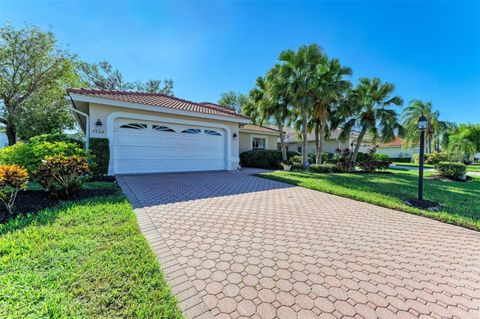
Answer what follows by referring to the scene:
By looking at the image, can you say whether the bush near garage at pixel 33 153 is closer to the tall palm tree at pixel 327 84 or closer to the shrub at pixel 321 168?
the shrub at pixel 321 168

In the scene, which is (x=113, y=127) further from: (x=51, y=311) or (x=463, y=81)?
(x=463, y=81)

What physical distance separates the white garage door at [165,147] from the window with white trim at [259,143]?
6.89m

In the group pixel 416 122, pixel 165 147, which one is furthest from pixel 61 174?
pixel 416 122

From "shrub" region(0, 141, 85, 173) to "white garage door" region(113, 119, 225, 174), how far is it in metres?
2.56

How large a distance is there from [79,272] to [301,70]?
551 inches

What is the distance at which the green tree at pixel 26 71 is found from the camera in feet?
53.4

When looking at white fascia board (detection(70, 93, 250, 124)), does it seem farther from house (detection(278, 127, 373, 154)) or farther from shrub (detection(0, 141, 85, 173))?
house (detection(278, 127, 373, 154))

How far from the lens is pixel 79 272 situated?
235cm

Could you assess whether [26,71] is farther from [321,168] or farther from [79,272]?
[321,168]

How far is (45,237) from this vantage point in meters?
3.15

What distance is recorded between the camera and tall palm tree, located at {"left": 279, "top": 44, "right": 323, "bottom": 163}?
41.0ft

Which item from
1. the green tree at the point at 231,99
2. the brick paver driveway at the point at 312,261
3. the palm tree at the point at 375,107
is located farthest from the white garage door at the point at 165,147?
the green tree at the point at 231,99

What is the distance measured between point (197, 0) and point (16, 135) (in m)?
23.4

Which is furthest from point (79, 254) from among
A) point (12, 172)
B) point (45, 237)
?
point (12, 172)
